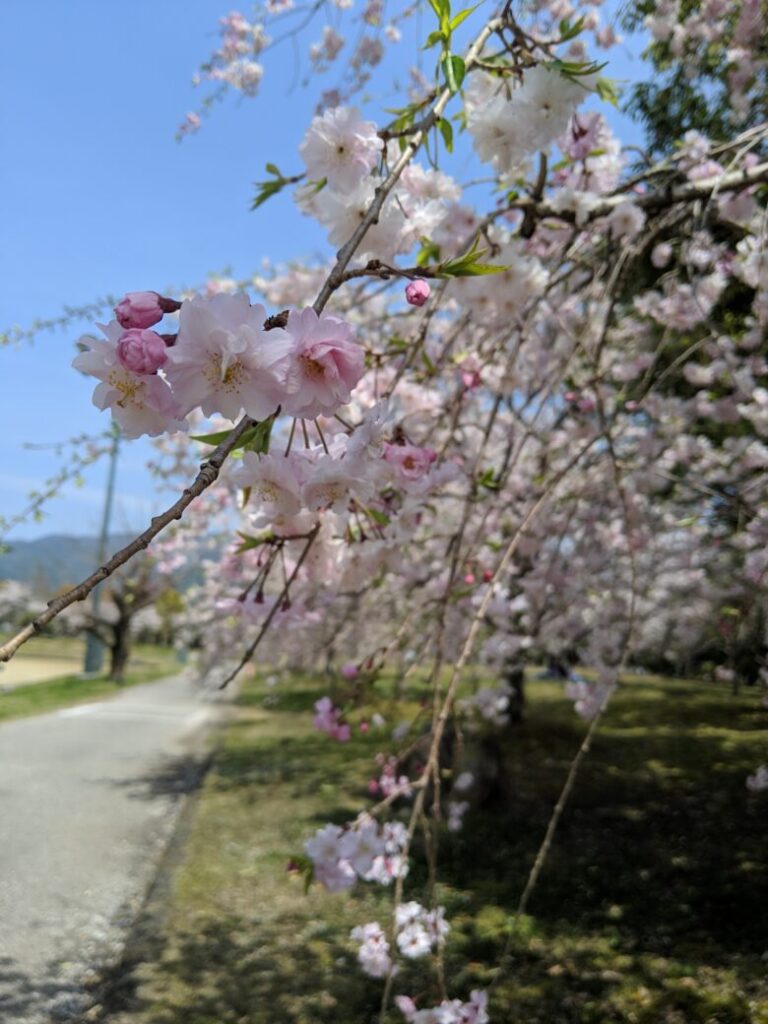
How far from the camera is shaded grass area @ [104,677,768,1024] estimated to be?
108 inches

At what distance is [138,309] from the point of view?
2.32 feet

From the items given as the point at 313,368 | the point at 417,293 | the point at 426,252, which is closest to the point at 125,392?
the point at 313,368

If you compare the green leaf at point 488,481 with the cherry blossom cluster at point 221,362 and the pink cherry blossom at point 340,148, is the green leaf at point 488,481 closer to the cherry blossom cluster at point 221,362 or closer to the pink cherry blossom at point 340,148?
the pink cherry blossom at point 340,148

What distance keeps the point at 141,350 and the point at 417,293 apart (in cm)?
29

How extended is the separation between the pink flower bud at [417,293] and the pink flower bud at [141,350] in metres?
0.26

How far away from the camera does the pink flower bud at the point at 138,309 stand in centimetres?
70

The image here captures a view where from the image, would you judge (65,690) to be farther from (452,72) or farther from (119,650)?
(452,72)

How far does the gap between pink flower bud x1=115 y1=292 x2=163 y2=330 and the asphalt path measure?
8.63 feet

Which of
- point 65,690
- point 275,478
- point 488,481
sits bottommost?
point 65,690

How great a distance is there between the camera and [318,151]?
1241 mm

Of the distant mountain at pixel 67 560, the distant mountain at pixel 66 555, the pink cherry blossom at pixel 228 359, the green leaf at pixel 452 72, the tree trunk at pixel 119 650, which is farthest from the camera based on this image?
the distant mountain at pixel 66 555

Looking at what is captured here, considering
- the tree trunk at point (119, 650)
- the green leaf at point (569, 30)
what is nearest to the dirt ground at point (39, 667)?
the tree trunk at point (119, 650)

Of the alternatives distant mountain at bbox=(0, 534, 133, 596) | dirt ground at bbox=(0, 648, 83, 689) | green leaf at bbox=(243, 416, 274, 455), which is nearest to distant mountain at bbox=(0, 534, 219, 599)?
distant mountain at bbox=(0, 534, 133, 596)

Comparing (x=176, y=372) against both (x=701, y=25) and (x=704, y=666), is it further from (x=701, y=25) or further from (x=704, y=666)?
(x=704, y=666)
